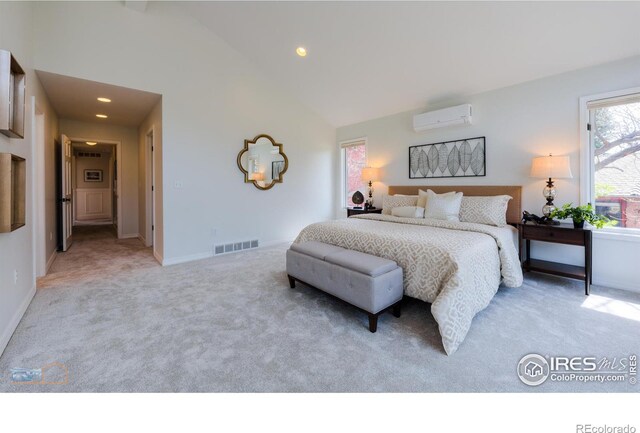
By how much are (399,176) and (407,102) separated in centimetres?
121

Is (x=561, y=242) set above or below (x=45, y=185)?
below

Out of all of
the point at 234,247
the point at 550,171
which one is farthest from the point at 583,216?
the point at 234,247

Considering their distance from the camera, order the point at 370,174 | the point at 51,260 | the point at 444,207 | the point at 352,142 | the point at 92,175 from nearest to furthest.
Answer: the point at 444,207
the point at 51,260
the point at 370,174
the point at 352,142
the point at 92,175

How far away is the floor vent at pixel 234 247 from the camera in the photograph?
4496 millimetres

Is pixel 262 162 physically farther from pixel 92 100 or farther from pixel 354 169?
pixel 92 100

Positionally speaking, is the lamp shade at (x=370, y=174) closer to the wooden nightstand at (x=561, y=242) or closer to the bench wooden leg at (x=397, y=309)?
the wooden nightstand at (x=561, y=242)

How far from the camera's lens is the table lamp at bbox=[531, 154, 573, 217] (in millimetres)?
3092

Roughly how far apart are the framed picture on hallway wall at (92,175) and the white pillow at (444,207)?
10237 millimetres

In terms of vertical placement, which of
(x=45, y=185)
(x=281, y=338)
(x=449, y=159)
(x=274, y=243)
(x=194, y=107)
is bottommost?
(x=281, y=338)

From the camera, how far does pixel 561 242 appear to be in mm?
2977

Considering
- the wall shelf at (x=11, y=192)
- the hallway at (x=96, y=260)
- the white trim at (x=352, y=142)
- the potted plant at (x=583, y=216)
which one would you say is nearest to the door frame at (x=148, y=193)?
the hallway at (x=96, y=260)

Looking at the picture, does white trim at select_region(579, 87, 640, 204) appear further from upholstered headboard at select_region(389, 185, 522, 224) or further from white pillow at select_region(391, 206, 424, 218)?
white pillow at select_region(391, 206, 424, 218)

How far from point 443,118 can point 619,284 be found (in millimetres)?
2794
